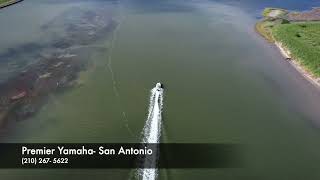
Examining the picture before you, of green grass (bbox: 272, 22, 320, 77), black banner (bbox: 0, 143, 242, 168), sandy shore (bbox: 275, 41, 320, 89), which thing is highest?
green grass (bbox: 272, 22, 320, 77)

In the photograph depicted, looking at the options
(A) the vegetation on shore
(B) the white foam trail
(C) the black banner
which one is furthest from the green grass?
(C) the black banner

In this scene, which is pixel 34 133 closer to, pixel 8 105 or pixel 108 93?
pixel 8 105

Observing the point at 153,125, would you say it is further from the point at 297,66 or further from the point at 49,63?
the point at 297,66

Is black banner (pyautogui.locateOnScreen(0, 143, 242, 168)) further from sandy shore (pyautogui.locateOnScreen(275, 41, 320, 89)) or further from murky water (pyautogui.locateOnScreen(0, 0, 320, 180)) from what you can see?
sandy shore (pyautogui.locateOnScreen(275, 41, 320, 89))

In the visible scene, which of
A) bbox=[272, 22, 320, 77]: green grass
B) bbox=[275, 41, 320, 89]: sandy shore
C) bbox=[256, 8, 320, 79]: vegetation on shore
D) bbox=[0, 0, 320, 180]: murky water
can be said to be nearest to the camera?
bbox=[0, 0, 320, 180]: murky water

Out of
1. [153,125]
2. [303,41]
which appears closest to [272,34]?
[303,41]

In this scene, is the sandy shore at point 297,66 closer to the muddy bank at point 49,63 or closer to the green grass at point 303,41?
the green grass at point 303,41

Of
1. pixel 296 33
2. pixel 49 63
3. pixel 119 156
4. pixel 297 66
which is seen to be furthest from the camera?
pixel 296 33

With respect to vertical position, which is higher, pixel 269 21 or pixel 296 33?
pixel 269 21
